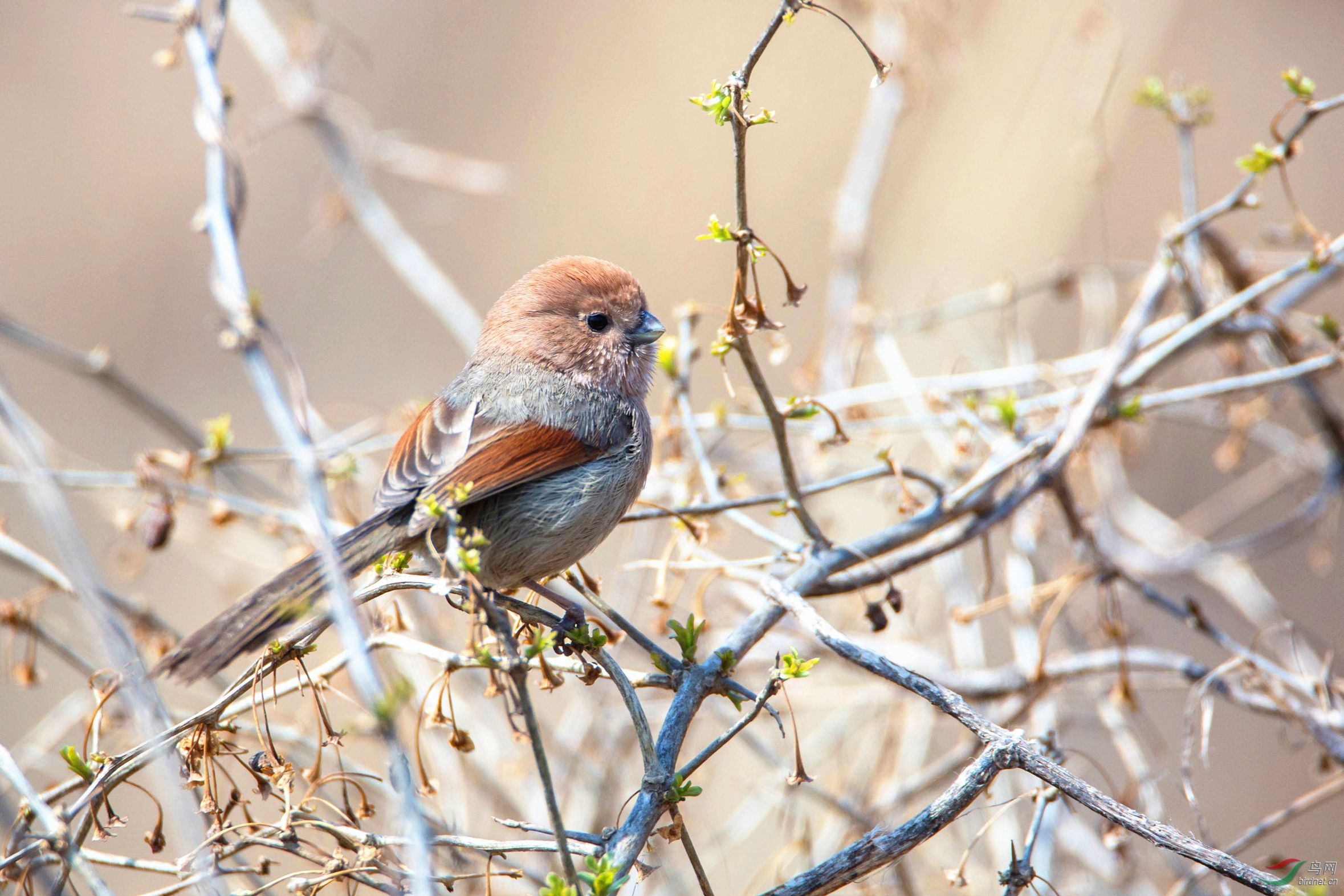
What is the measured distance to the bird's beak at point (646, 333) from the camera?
3.33 m

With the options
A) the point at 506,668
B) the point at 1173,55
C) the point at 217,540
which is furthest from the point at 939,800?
the point at 1173,55

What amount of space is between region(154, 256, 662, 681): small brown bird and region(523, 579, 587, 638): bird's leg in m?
0.01

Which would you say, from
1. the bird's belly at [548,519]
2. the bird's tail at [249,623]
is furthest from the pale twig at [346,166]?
the bird's tail at [249,623]

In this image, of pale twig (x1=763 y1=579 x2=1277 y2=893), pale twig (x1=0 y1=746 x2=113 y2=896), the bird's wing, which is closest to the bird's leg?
the bird's wing

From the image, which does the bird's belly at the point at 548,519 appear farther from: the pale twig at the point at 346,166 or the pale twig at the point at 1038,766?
the pale twig at the point at 346,166

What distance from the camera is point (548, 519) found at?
2.67m

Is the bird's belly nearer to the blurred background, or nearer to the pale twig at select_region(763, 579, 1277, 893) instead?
the pale twig at select_region(763, 579, 1277, 893)

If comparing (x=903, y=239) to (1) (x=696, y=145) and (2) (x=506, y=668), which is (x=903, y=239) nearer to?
(1) (x=696, y=145)

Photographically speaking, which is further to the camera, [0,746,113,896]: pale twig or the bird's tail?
the bird's tail

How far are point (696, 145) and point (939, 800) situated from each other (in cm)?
599

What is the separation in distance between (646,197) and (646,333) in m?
4.04

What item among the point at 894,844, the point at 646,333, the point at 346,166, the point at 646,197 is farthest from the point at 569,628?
the point at 646,197

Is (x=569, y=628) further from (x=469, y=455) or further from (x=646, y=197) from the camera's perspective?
(x=646, y=197)

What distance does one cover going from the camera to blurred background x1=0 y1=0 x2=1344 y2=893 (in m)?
4.59
